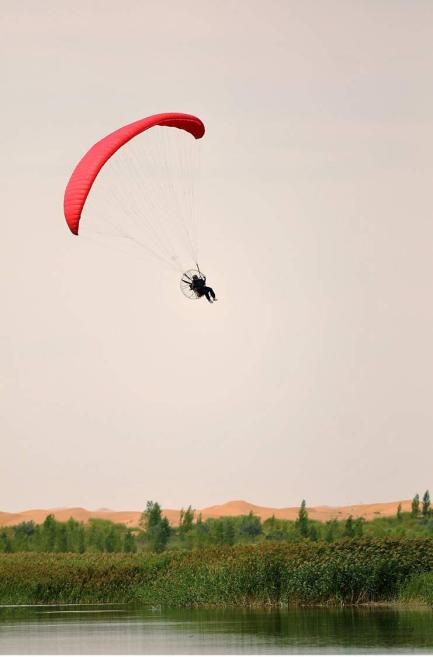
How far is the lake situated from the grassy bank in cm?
69

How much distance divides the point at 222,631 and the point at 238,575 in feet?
18.9

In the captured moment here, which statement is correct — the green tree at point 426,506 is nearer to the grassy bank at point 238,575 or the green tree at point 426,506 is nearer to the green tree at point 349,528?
the green tree at point 349,528

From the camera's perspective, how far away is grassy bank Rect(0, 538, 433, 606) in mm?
33000

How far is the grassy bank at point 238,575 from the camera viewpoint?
3300 cm

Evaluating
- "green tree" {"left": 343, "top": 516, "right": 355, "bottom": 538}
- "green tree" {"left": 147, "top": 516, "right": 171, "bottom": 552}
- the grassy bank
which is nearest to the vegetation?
the grassy bank

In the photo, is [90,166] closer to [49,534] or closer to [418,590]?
[418,590]

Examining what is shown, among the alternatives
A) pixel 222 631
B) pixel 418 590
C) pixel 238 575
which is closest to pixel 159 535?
pixel 238 575

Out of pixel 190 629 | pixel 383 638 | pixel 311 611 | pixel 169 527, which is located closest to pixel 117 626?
pixel 190 629

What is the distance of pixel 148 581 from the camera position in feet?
123

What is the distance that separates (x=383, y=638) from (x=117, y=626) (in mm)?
6211

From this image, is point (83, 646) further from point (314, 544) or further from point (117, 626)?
point (314, 544)

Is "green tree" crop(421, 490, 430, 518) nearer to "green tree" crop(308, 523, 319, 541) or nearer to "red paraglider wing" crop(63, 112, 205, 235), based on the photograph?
"green tree" crop(308, 523, 319, 541)

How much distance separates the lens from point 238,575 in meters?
34.0

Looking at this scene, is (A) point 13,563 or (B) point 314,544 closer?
(B) point 314,544
